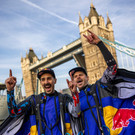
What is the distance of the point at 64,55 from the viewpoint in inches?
1152

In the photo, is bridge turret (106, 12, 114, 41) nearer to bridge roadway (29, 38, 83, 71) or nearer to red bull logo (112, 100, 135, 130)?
bridge roadway (29, 38, 83, 71)

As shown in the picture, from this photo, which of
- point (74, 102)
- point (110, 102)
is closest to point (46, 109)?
point (74, 102)

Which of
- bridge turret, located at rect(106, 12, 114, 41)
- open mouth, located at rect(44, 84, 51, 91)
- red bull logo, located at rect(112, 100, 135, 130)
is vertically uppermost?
bridge turret, located at rect(106, 12, 114, 41)

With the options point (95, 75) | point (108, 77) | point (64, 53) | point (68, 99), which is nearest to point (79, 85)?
point (68, 99)

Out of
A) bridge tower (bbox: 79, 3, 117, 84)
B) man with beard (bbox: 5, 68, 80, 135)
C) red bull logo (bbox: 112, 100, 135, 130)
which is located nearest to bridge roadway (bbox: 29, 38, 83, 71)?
bridge tower (bbox: 79, 3, 117, 84)

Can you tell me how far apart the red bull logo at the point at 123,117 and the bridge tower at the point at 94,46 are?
2072 centimetres

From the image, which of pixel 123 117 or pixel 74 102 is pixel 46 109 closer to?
pixel 74 102

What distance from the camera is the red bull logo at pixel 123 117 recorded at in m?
2.20

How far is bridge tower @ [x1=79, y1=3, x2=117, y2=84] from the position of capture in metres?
23.2

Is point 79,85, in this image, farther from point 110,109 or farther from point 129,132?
point 129,132

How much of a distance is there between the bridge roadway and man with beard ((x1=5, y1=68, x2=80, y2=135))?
2341 centimetres

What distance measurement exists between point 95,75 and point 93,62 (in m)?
2.02

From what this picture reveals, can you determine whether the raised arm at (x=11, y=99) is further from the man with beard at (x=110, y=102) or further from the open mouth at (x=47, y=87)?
the man with beard at (x=110, y=102)

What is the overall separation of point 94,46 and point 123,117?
22.5 metres
